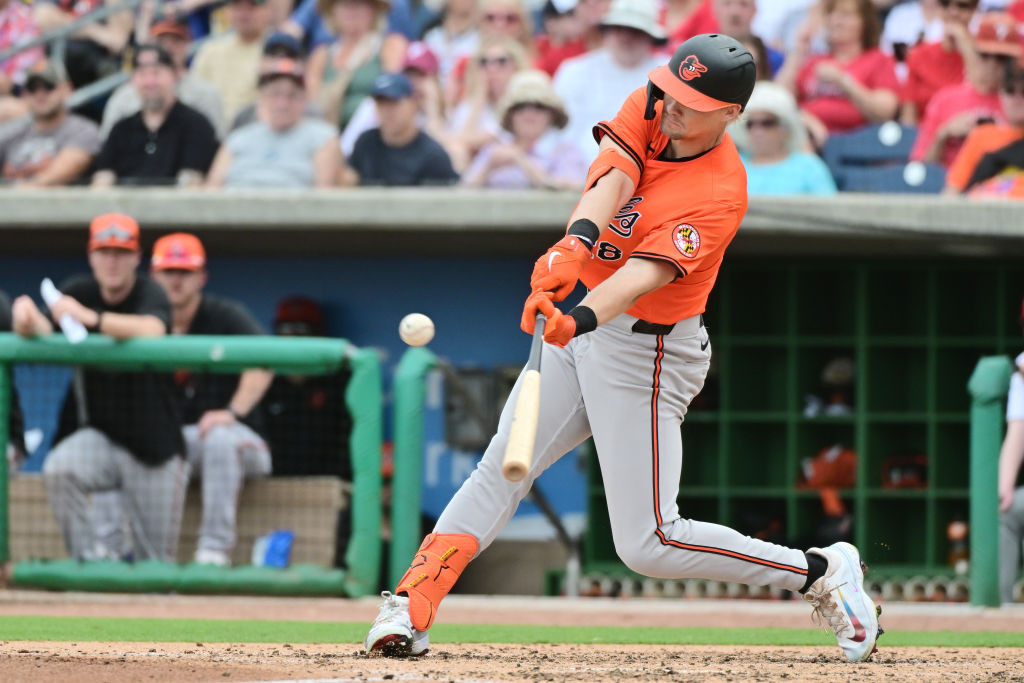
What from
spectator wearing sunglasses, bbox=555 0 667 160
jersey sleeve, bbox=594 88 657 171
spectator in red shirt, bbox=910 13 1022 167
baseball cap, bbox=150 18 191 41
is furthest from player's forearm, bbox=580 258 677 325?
baseball cap, bbox=150 18 191 41

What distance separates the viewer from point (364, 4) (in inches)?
351

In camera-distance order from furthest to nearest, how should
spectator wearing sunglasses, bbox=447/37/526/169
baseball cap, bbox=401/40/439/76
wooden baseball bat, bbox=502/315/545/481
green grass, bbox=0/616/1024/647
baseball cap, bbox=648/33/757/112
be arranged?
baseball cap, bbox=401/40/439/76, spectator wearing sunglasses, bbox=447/37/526/169, green grass, bbox=0/616/1024/647, baseball cap, bbox=648/33/757/112, wooden baseball bat, bbox=502/315/545/481

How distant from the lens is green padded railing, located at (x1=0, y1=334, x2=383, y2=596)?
629 centimetres

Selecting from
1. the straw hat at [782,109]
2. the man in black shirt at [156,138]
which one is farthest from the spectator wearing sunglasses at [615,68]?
the man in black shirt at [156,138]

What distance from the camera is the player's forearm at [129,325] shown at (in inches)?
245

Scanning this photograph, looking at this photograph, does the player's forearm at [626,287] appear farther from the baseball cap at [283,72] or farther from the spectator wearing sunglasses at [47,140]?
the spectator wearing sunglasses at [47,140]

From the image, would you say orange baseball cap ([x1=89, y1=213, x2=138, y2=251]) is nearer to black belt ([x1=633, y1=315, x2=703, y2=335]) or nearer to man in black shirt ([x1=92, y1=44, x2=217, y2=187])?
man in black shirt ([x1=92, y1=44, x2=217, y2=187])

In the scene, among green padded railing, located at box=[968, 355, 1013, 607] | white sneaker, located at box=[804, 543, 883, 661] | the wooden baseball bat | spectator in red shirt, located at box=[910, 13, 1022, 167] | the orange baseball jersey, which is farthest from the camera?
spectator in red shirt, located at box=[910, 13, 1022, 167]

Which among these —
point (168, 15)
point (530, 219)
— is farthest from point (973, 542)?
point (168, 15)

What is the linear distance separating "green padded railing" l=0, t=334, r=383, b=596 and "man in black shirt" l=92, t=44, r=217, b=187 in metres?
1.82

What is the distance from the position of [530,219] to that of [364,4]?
8.07ft

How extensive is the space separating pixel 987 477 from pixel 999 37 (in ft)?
8.59

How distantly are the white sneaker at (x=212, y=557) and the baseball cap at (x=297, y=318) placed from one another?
5.79ft

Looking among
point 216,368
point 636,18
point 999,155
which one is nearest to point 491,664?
point 216,368
